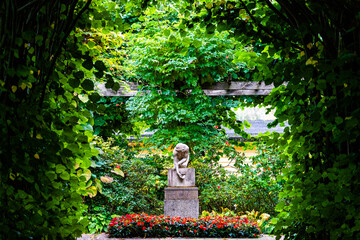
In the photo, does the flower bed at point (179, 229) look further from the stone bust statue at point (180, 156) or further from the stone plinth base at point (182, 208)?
the stone bust statue at point (180, 156)

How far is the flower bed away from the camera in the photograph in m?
6.65

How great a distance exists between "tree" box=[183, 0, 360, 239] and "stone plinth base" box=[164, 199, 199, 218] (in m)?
6.00

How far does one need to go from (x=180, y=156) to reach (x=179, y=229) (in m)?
1.91

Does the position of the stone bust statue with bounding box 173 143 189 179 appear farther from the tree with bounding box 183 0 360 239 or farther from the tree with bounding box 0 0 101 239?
the tree with bounding box 0 0 101 239

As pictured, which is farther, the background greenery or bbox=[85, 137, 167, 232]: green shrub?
bbox=[85, 137, 167, 232]: green shrub

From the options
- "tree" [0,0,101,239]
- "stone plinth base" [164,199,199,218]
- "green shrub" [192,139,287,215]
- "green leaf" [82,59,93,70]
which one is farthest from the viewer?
"green shrub" [192,139,287,215]

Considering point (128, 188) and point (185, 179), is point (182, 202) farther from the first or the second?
point (128, 188)

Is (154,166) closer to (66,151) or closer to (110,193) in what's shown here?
(110,193)

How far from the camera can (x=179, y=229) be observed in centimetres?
673

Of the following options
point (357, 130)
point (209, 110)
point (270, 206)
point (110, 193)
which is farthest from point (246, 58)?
point (270, 206)

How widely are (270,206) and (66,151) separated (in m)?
8.70

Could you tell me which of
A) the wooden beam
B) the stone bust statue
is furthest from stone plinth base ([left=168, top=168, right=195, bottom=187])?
the wooden beam

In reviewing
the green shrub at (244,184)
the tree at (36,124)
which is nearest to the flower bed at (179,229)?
the green shrub at (244,184)

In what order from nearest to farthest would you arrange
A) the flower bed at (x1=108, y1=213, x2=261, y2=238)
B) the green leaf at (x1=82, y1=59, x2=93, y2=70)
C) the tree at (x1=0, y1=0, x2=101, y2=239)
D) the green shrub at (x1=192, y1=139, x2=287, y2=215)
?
the tree at (x1=0, y1=0, x2=101, y2=239)
the green leaf at (x1=82, y1=59, x2=93, y2=70)
the flower bed at (x1=108, y1=213, x2=261, y2=238)
the green shrub at (x1=192, y1=139, x2=287, y2=215)
